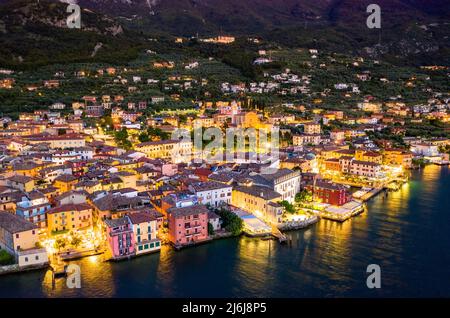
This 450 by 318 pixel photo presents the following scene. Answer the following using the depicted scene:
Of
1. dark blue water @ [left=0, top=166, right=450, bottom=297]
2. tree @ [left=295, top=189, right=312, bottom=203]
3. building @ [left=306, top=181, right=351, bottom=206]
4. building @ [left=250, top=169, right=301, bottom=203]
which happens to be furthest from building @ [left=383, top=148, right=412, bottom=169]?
dark blue water @ [left=0, top=166, right=450, bottom=297]

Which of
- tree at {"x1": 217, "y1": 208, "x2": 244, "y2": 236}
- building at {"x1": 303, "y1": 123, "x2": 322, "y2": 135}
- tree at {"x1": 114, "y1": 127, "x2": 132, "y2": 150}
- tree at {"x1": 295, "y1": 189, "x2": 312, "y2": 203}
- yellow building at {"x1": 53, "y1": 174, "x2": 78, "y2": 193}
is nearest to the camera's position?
tree at {"x1": 217, "y1": 208, "x2": 244, "y2": 236}

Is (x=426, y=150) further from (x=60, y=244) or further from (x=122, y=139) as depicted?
(x=60, y=244)

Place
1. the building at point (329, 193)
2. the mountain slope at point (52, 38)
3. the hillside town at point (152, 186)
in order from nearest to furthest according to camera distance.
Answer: the hillside town at point (152, 186) → the building at point (329, 193) → the mountain slope at point (52, 38)

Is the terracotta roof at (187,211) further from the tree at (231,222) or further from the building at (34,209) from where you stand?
the building at (34,209)

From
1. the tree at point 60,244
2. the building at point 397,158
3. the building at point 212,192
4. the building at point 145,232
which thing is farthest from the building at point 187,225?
the building at point 397,158

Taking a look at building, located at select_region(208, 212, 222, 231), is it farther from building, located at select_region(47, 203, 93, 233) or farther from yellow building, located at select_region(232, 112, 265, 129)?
yellow building, located at select_region(232, 112, 265, 129)
